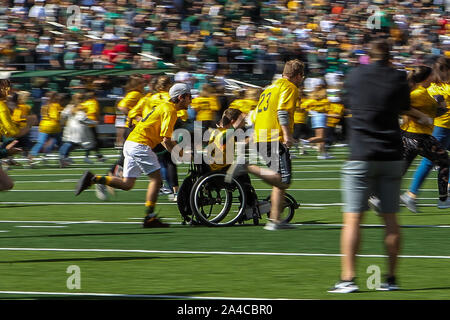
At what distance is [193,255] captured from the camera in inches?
388

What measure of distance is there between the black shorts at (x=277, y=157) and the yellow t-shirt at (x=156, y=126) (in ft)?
3.62

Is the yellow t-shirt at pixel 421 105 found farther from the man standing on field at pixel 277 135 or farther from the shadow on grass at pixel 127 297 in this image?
the shadow on grass at pixel 127 297

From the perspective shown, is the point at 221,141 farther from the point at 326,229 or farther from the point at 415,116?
the point at 415,116

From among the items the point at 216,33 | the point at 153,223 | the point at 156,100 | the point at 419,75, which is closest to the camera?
the point at 153,223

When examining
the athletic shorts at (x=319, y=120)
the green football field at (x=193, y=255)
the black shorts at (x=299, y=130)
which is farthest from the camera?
the black shorts at (x=299, y=130)

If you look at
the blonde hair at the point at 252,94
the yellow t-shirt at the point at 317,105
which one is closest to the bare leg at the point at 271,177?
the blonde hair at the point at 252,94

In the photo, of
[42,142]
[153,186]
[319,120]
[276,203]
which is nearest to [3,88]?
[153,186]

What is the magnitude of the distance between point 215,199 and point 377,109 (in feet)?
15.8

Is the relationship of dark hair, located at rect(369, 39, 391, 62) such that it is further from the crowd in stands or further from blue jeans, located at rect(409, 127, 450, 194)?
the crowd in stands

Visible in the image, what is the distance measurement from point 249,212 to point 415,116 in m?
4.44

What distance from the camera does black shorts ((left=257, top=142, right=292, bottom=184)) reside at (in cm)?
1142

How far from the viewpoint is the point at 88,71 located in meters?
29.1

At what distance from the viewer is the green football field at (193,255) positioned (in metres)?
7.98

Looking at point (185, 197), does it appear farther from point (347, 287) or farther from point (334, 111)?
point (334, 111)
